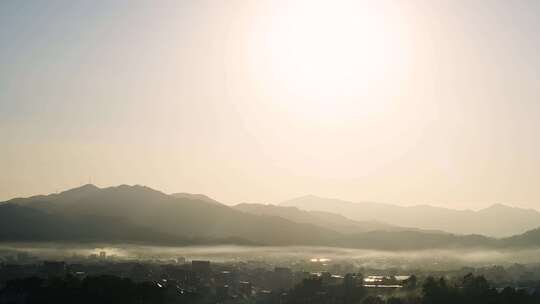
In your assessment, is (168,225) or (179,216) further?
(179,216)

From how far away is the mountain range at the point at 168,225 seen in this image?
14750cm

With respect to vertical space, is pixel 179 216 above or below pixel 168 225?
above

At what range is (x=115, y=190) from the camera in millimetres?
188125

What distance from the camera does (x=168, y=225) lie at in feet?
568

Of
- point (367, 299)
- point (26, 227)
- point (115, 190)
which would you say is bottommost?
point (367, 299)

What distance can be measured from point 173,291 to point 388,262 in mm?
88607

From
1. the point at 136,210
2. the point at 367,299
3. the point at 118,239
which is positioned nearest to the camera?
the point at 367,299

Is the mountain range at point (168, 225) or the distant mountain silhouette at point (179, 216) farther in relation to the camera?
the distant mountain silhouette at point (179, 216)

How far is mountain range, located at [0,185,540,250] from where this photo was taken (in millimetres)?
147500

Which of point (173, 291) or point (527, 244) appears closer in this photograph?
point (173, 291)

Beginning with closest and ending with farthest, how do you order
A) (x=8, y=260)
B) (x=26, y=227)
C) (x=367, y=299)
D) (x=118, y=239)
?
(x=367, y=299) → (x=8, y=260) → (x=26, y=227) → (x=118, y=239)

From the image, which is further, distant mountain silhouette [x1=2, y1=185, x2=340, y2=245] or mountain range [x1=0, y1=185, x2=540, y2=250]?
distant mountain silhouette [x1=2, y1=185, x2=340, y2=245]

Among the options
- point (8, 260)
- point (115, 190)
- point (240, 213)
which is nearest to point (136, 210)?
point (115, 190)

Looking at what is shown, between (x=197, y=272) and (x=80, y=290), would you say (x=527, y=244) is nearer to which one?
(x=197, y=272)
